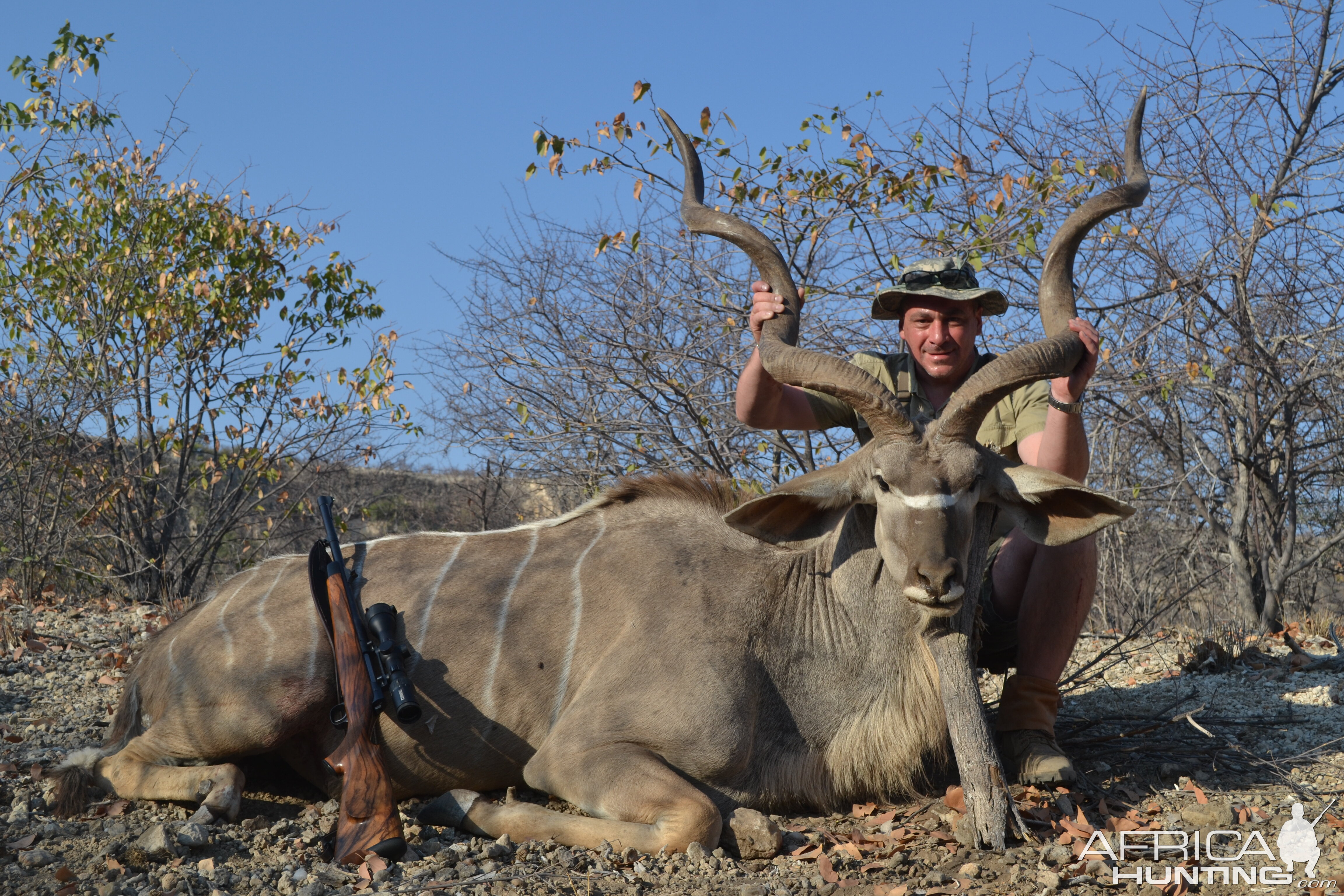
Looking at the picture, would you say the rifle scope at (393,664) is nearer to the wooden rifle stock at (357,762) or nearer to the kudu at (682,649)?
the wooden rifle stock at (357,762)

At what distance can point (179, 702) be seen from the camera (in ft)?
12.9

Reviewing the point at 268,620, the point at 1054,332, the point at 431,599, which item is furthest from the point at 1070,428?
the point at 268,620

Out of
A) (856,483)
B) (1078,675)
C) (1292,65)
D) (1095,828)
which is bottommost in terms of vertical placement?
(1095,828)

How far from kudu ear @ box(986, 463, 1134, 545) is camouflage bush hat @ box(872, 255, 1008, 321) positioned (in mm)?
868

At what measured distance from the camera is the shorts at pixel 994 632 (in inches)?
165

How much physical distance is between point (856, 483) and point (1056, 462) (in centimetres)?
76

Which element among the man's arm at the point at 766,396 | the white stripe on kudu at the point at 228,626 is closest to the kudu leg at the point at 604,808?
the white stripe on kudu at the point at 228,626

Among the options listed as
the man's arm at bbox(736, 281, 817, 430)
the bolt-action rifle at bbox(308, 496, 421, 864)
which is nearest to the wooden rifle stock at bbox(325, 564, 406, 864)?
the bolt-action rifle at bbox(308, 496, 421, 864)

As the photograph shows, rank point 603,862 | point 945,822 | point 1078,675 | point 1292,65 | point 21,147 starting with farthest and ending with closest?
point 21,147 < point 1292,65 < point 1078,675 < point 945,822 < point 603,862

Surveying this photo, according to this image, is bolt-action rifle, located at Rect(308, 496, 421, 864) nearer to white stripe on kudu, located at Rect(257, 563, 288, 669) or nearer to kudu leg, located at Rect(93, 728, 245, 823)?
white stripe on kudu, located at Rect(257, 563, 288, 669)

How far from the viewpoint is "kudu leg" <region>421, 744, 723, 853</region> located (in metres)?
3.30

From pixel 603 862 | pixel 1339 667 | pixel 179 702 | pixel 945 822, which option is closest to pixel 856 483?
pixel 945 822

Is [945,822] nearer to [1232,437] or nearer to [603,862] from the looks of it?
[603,862]

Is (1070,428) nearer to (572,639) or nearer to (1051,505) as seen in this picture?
(1051,505)
